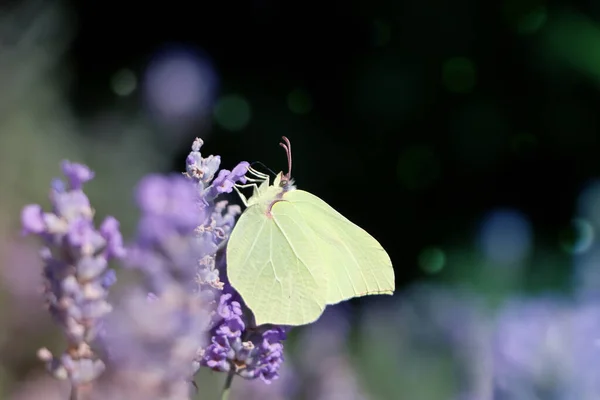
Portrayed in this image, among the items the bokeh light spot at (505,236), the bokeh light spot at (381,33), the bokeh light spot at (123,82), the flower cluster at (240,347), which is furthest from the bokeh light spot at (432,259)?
the flower cluster at (240,347)

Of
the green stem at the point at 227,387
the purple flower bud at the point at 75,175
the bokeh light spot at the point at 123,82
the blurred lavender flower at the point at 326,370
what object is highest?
the purple flower bud at the point at 75,175

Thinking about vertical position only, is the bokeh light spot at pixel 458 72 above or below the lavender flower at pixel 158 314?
above

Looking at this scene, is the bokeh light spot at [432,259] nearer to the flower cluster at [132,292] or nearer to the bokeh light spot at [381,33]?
the bokeh light spot at [381,33]

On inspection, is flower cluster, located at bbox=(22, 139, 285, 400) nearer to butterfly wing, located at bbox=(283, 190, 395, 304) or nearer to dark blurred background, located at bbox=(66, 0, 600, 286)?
butterfly wing, located at bbox=(283, 190, 395, 304)

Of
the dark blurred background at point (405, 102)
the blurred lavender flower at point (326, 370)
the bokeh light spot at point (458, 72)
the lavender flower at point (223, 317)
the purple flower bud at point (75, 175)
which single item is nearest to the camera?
the purple flower bud at point (75, 175)

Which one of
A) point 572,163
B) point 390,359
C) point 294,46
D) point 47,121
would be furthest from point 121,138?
point 572,163

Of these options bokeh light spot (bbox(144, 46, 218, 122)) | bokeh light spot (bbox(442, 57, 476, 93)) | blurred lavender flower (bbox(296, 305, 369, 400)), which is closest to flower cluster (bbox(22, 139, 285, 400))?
blurred lavender flower (bbox(296, 305, 369, 400))

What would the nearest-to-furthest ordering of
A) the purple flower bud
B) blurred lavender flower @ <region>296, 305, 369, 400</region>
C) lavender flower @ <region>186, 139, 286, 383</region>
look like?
the purple flower bud < lavender flower @ <region>186, 139, 286, 383</region> < blurred lavender flower @ <region>296, 305, 369, 400</region>
